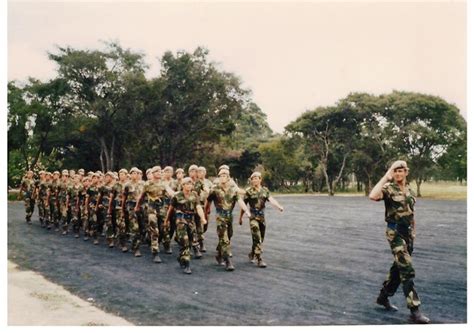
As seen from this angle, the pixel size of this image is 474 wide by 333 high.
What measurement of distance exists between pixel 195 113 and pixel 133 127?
16.2 ft

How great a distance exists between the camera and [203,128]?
23.0m

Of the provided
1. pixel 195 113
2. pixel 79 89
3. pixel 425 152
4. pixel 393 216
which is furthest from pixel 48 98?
pixel 195 113

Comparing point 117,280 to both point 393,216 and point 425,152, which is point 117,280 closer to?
point 393,216

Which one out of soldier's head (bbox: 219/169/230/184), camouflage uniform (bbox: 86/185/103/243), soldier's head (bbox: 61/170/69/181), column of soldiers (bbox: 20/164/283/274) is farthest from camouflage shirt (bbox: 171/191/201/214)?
soldier's head (bbox: 61/170/69/181)

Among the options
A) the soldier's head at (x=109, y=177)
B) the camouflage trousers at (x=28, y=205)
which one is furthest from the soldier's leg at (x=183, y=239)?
the camouflage trousers at (x=28, y=205)

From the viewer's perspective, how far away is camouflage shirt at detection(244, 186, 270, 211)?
8422 mm

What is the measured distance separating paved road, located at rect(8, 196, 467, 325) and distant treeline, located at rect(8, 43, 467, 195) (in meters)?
1.68

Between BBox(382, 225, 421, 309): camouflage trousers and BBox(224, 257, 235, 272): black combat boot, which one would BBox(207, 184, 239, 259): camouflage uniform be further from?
BBox(382, 225, 421, 309): camouflage trousers

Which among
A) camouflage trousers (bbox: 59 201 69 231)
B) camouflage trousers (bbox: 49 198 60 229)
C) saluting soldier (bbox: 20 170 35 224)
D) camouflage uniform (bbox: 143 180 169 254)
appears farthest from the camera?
camouflage trousers (bbox: 49 198 60 229)

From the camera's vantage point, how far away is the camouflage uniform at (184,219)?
7.84m

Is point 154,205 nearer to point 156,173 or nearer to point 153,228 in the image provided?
point 153,228

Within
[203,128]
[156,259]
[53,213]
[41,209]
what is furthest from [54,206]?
[203,128]

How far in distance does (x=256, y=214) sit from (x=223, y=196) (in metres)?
0.68

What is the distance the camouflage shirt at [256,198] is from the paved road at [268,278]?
106 centimetres
